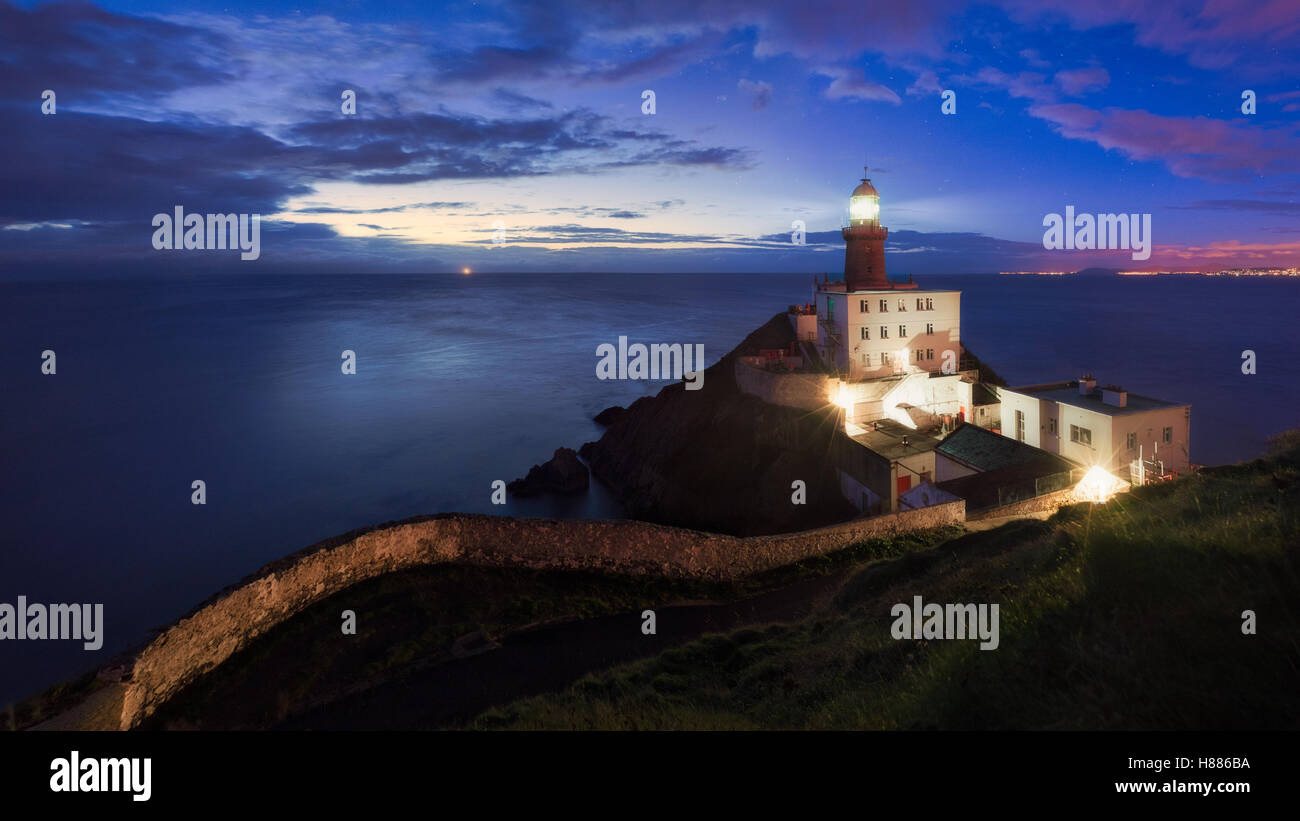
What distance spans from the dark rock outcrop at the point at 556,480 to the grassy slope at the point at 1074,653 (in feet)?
79.7

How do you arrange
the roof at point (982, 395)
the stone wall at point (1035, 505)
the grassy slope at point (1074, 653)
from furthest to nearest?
the roof at point (982, 395) < the stone wall at point (1035, 505) < the grassy slope at point (1074, 653)

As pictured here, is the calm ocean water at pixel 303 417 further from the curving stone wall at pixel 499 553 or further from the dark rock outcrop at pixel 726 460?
the curving stone wall at pixel 499 553

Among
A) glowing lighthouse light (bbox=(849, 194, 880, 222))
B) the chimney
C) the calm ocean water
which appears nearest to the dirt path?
the calm ocean water

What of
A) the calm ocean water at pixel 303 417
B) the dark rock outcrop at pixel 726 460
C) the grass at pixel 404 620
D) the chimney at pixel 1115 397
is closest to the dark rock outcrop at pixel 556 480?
the calm ocean water at pixel 303 417

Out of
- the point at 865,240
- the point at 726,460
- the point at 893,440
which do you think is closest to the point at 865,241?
the point at 865,240

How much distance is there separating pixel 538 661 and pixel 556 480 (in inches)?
941

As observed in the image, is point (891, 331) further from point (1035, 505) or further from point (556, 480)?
point (556, 480)

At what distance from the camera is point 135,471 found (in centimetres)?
3647

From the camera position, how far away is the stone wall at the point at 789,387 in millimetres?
29047

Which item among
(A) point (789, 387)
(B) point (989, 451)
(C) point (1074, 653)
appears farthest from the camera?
(A) point (789, 387)

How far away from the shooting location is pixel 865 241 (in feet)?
111

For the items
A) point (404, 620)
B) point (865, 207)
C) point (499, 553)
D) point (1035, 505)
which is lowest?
point (404, 620)

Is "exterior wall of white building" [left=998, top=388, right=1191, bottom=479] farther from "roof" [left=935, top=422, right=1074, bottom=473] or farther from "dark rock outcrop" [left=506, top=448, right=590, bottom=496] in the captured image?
"dark rock outcrop" [left=506, top=448, right=590, bottom=496]

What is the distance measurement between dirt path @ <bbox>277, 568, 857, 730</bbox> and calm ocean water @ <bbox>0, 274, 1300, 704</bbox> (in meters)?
13.7
